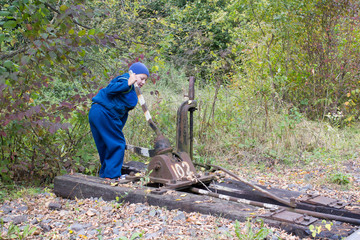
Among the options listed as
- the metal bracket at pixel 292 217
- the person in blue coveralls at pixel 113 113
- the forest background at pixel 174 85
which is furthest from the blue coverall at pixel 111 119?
the metal bracket at pixel 292 217

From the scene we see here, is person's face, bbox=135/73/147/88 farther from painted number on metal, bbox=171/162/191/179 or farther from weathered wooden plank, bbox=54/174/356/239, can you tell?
weathered wooden plank, bbox=54/174/356/239

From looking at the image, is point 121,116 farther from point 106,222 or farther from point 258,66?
point 258,66

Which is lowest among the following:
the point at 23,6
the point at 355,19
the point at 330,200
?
the point at 330,200

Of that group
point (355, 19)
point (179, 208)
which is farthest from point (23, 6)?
point (355, 19)

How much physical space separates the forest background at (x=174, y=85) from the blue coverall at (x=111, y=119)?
26 cm

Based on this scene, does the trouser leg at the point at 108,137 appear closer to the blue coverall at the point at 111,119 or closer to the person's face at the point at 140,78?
the blue coverall at the point at 111,119

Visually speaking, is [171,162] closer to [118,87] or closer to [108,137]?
[108,137]

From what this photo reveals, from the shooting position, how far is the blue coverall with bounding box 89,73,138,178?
17.0ft

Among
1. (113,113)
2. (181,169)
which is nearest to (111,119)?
(113,113)

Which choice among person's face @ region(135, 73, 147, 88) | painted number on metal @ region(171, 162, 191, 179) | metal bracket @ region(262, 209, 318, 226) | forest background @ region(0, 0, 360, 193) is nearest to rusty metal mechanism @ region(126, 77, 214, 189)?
painted number on metal @ region(171, 162, 191, 179)

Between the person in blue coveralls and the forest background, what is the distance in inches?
10.8

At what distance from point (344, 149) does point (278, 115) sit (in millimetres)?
1537

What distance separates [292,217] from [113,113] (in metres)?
2.81

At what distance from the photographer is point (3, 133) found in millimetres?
4445
